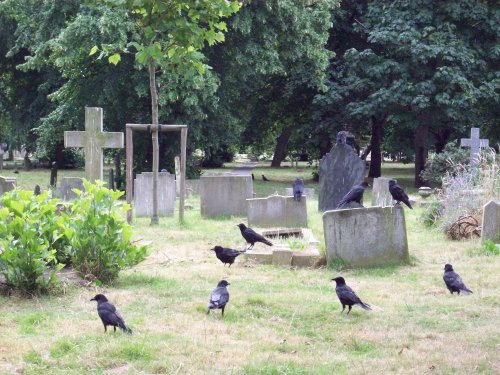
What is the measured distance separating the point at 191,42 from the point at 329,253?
377 cm

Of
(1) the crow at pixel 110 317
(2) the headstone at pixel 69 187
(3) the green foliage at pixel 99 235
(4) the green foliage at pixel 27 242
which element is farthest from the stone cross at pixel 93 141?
(1) the crow at pixel 110 317

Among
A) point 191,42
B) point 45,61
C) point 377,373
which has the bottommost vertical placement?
point 377,373

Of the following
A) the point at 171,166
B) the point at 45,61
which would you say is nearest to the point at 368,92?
the point at 171,166

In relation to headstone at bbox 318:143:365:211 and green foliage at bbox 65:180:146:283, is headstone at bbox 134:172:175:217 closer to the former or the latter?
headstone at bbox 318:143:365:211

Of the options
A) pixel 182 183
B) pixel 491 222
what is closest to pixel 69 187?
pixel 182 183

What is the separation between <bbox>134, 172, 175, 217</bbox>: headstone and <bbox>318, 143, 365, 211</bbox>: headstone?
11.3ft

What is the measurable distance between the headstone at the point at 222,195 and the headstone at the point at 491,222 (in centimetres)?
618

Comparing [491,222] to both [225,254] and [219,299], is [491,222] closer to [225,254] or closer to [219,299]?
[225,254]

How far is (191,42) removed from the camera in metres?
9.47

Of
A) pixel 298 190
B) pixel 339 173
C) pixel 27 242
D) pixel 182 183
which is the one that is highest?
pixel 339 173

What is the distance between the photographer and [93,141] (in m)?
15.6

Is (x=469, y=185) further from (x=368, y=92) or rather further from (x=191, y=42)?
(x=368, y=92)

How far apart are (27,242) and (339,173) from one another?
976 cm

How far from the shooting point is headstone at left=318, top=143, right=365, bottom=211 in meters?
17.2
